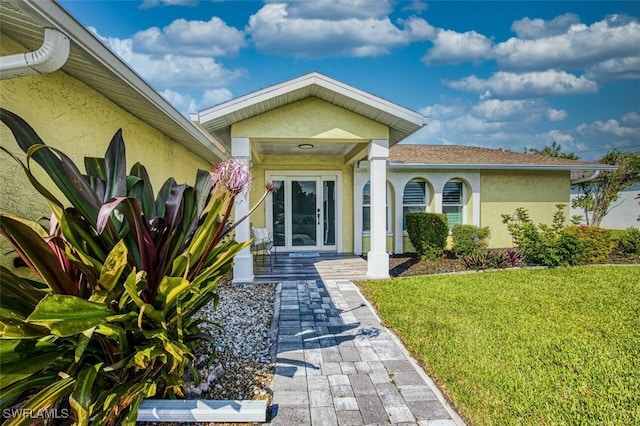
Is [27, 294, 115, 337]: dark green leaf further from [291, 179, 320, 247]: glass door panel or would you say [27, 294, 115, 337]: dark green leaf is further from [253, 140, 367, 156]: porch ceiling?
[291, 179, 320, 247]: glass door panel

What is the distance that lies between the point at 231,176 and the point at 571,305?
21.2 ft

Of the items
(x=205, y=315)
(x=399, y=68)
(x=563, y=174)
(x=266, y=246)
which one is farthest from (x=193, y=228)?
(x=563, y=174)

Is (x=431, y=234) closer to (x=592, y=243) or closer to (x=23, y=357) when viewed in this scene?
(x=592, y=243)

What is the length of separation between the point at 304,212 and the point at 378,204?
447 centimetres

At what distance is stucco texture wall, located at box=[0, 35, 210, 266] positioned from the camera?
2.91m

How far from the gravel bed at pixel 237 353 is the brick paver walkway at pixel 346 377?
7.0 inches

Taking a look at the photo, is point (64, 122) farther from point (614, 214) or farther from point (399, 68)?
point (614, 214)

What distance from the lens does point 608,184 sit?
632 inches

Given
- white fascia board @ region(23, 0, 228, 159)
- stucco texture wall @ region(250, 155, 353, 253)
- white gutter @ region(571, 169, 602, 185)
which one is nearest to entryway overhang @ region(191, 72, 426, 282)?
white fascia board @ region(23, 0, 228, 159)

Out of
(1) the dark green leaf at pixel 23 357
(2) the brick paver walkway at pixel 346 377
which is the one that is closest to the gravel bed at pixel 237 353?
(2) the brick paver walkway at pixel 346 377

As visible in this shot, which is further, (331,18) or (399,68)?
(399,68)

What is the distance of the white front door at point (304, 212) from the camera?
1179 cm

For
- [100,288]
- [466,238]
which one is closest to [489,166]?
[466,238]

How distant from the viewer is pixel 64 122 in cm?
371
